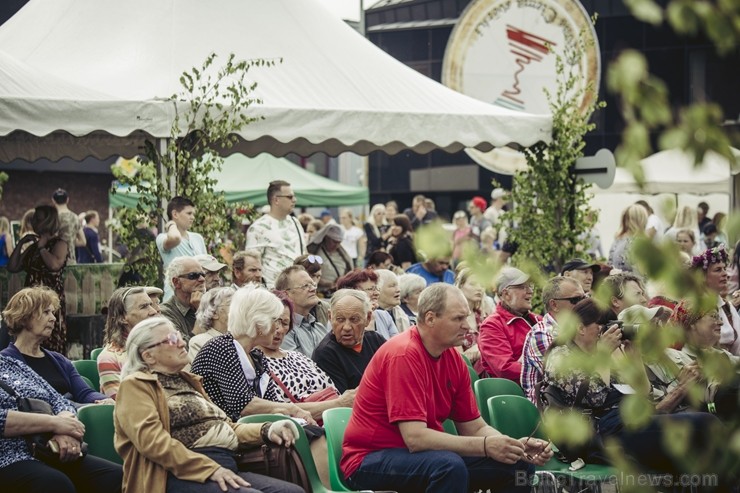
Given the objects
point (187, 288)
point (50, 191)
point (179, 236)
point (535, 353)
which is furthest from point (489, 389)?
point (50, 191)

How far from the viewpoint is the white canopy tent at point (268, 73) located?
34.2ft

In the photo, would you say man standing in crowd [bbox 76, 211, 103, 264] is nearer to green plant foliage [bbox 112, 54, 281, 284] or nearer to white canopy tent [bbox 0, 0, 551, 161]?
white canopy tent [bbox 0, 0, 551, 161]

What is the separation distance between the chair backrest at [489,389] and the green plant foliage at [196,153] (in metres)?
4.08

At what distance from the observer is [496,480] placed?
5.49 m

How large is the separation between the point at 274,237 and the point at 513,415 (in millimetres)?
4320

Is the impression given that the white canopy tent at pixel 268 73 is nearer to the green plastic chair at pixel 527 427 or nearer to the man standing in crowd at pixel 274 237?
the man standing in crowd at pixel 274 237

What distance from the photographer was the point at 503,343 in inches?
295

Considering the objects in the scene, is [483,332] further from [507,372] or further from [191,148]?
[191,148]

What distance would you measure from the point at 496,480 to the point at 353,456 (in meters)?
0.72

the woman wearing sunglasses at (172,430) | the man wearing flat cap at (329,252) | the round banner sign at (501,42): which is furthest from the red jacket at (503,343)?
the round banner sign at (501,42)

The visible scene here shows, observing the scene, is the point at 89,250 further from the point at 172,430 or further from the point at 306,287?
the point at 172,430

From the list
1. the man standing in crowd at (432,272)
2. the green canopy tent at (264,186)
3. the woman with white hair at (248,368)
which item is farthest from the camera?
the green canopy tent at (264,186)

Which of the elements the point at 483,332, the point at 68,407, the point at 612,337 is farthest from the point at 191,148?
the point at 612,337

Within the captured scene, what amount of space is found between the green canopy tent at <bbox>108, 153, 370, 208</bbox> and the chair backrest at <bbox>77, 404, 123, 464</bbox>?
48.8 feet
